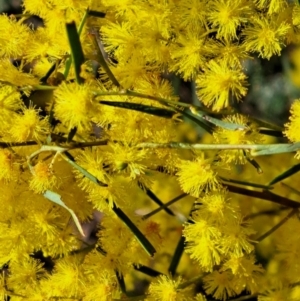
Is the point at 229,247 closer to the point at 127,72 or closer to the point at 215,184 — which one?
the point at 215,184

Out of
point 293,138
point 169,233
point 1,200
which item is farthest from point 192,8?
point 169,233

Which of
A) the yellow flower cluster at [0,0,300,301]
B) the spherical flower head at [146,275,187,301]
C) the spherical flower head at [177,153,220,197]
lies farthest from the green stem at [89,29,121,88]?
the spherical flower head at [146,275,187,301]

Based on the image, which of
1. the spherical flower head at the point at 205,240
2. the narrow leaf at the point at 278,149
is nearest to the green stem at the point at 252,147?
the narrow leaf at the point at 278,149

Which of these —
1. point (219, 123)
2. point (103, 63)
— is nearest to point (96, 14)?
A: point (103, 63)

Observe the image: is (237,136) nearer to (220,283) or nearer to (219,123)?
(219,123)

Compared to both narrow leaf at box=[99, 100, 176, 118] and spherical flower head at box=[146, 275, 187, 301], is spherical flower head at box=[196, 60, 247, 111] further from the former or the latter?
spherical flower head at box=[146, 275, 187, 301]

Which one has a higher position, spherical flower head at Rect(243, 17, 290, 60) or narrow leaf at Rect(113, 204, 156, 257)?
spherical flower head at Rect(243, 17, 290, 60)
